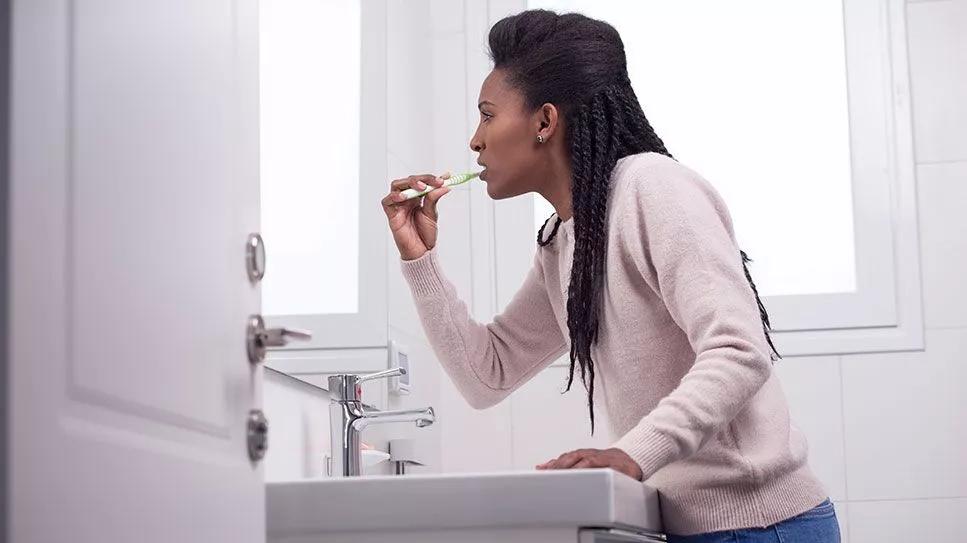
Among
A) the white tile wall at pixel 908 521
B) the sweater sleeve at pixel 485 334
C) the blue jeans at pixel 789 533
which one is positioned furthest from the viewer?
the white tile wall at pixel 908 521

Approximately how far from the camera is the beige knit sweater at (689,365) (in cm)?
151

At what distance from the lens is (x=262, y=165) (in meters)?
1.84

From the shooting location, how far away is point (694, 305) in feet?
5.13

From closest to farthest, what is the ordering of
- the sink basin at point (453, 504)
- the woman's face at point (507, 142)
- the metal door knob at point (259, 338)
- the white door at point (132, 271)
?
the white door at point (132, 271) < the metal door knob at point (259, 338) < the sink basin at point (453, 504) < the woman's face at point (507, 142)

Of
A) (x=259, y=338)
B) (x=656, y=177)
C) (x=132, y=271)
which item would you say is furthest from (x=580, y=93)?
(x=132, y=271)

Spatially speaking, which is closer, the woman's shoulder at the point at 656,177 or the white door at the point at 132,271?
the white door at the point at 132,271

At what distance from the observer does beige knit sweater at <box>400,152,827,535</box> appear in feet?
4.95

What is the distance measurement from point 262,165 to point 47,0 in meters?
1.02

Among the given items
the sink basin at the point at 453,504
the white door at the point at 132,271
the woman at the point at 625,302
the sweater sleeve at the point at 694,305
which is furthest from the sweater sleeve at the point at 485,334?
the white door at the point at 132,271

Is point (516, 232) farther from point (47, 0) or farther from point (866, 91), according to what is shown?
point (47, 0)

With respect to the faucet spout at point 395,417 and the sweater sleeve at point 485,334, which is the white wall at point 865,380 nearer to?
the sweater sleeve at point 485,334

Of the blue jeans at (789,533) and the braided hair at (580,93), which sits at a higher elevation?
the braided hair at (580,93)

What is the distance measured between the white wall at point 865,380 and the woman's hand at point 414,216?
1.75 feet

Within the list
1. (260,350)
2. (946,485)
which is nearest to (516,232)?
(946,485)
